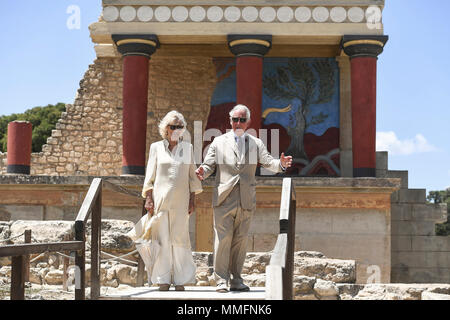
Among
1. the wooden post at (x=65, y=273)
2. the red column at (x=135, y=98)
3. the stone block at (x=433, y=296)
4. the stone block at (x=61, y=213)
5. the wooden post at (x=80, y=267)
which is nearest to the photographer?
the wooden post at (x=80, y=267)

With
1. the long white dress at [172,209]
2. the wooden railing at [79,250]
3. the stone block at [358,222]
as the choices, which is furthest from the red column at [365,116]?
the long white dress at [172,209]

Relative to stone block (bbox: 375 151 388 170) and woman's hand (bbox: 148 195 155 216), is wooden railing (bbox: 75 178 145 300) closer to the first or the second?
woman's hand (bbox: 148 195 155 216)

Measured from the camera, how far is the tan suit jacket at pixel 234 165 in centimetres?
660

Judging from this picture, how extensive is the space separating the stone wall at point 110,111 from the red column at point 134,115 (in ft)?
7.81

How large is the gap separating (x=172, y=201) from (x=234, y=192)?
0.59m

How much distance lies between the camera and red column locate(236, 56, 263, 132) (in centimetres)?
1420

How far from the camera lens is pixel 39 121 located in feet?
141

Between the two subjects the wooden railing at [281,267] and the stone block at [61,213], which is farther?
the stone block at [61,213]

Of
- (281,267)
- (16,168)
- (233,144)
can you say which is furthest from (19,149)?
(281,267)

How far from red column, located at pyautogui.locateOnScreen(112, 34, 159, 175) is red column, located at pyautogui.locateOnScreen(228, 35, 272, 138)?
174 cm

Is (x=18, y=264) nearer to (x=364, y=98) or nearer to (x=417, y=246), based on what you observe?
(x=364, y=98)

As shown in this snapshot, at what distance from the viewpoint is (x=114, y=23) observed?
14.6 metres

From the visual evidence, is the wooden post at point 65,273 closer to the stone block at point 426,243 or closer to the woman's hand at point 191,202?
the woman's hand at point 191,202

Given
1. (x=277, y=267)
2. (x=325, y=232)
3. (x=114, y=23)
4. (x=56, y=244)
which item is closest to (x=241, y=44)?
(x=114, y=23)
